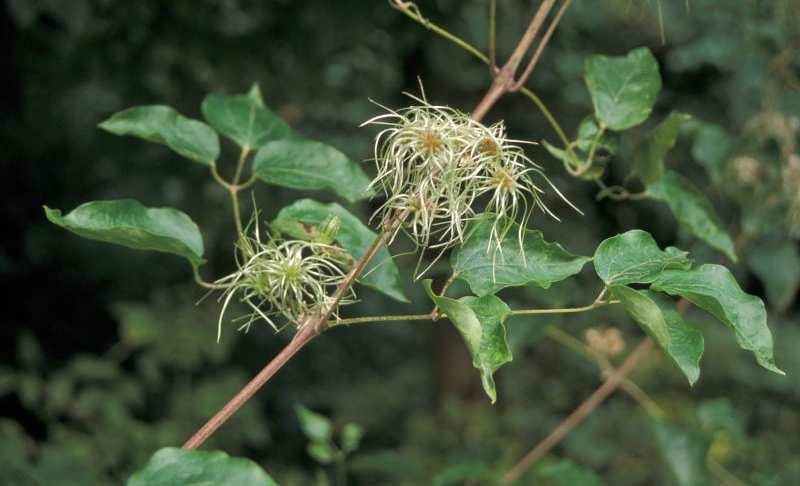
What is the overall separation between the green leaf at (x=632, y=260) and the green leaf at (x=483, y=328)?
94 millimetres

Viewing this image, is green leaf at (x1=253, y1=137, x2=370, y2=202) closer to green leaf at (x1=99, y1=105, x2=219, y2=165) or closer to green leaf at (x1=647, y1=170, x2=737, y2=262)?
green leaf at (x1=99, y1=105, x2=219, y2=165)

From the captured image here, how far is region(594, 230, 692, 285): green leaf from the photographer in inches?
28.8

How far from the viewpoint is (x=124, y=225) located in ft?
2.63

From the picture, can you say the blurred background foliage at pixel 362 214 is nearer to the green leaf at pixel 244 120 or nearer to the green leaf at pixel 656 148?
the green leaf at pixel 656 148

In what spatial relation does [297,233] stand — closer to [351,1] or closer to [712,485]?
[351,1]

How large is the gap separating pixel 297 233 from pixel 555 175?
1.75 meters

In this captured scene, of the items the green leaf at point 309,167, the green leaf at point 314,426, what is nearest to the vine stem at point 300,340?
the green leaf at point 309,167

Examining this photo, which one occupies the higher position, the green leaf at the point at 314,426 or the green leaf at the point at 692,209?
the green leaf at the point at 692,209

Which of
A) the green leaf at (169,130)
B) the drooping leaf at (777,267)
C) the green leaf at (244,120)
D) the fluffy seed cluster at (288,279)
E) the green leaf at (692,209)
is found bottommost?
the drooping leaf at (777,267)

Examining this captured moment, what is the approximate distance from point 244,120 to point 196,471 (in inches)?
18.9

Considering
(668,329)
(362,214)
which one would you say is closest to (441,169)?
(668,329)

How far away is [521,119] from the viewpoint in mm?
2656

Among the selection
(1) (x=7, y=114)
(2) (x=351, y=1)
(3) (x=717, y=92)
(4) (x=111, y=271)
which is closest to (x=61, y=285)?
(4) (x=111, y=271)

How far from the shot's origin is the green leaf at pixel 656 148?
0.96 meters
